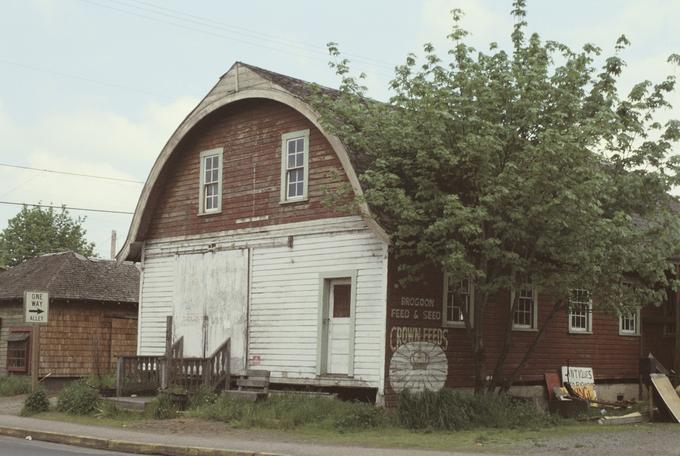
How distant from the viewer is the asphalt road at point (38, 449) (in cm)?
1433

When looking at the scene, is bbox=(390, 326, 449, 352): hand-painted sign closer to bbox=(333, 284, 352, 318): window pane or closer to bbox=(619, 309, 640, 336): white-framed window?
bbox=(333, 284, 352, 318): window pane

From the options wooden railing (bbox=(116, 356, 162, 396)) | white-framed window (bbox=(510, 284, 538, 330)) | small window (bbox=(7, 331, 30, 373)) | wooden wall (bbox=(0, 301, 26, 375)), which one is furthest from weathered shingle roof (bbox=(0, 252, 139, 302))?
white-framed window (bbox=(510, 284, 538, 330))

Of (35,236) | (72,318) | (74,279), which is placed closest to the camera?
(72,318)

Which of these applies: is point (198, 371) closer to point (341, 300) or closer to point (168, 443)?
point (341, 300)

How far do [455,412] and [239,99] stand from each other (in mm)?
9038

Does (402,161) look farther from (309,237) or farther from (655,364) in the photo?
(655,364)

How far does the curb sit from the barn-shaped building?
16.5 feet

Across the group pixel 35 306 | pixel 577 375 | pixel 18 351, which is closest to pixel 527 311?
pixel 577 375

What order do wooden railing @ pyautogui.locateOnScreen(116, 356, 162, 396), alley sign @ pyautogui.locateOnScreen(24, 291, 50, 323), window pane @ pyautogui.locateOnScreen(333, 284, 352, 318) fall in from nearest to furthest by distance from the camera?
window pane @ pyautogui.locateOnScreen(333, 284, 352, 318), alley sign @ pyautogui.locateOnScreen(24, 291, 50, 323), wooden railing @ pyautogui.locateOnScreen(116, 356, 162, 396)

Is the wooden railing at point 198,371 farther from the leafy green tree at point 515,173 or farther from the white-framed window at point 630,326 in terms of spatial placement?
the white-framed window at point 630,326

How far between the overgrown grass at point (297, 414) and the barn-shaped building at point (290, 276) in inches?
37.2

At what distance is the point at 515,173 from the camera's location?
17266 millimetres

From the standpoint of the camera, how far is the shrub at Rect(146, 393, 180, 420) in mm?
19359

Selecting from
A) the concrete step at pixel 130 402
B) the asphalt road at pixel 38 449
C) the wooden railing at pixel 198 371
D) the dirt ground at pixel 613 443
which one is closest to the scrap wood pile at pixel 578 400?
the dirt ground at pixel 613 443
